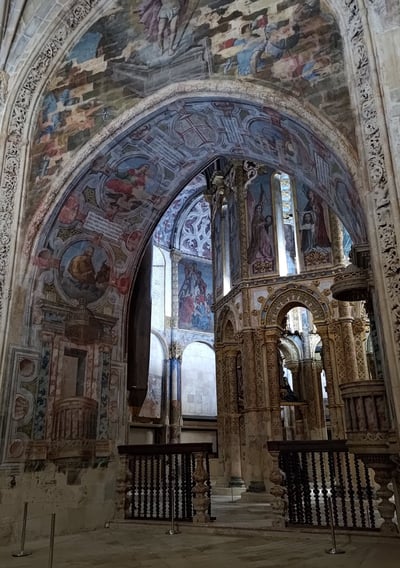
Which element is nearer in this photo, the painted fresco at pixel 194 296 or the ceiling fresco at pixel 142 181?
the ceiling fresco at pixel 142 181

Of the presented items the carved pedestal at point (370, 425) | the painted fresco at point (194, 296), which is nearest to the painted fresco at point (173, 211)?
the painted fresco at point (194, 296)

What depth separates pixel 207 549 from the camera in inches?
237

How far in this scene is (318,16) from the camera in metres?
7.15

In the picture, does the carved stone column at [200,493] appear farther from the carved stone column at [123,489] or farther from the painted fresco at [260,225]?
the painted fresco at [260,225]

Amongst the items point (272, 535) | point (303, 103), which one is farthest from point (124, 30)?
point (272, 535)

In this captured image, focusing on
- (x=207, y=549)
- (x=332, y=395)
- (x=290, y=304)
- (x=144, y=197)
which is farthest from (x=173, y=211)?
(x=207, y=549)

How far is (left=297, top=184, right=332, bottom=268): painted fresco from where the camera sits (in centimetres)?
1499

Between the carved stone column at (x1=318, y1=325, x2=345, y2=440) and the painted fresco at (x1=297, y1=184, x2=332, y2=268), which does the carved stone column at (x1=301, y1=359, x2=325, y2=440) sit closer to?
the carved stone column at (x1=318, y1=325, x2=345, y2=440)

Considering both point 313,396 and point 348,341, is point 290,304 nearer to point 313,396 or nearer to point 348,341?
point 348,341

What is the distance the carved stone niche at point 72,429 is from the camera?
818cm

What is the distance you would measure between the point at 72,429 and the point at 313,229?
32.4 ft

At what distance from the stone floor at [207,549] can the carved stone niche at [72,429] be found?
123 cm

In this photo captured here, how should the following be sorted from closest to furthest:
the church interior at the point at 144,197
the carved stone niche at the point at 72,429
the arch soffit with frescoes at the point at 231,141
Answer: the church interior at the point at 144,197
the arch soffit with frescoes at the point at 231,141
the carved stone niche at the point at 72,429

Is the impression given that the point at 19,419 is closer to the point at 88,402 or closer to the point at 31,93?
the point at 88,402
